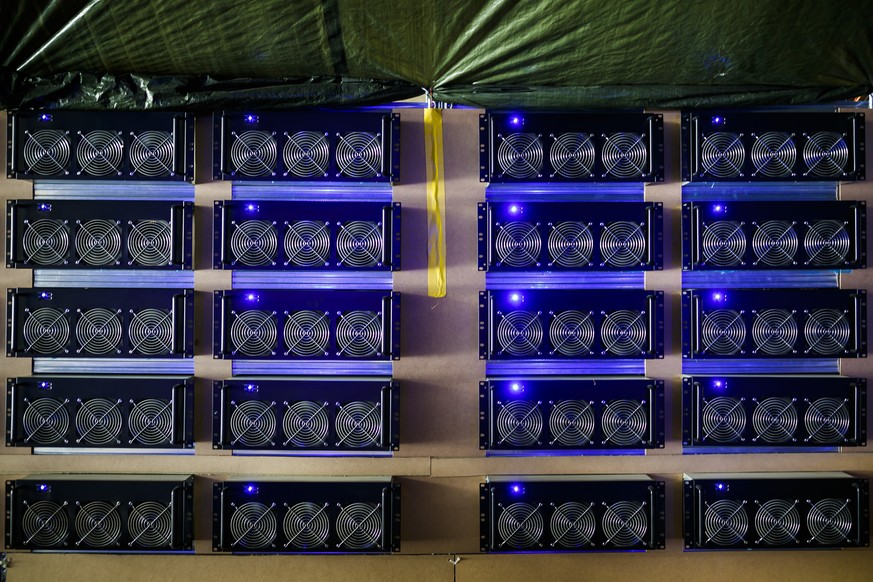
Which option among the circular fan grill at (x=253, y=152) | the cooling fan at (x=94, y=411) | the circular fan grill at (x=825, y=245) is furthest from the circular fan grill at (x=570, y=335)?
the cooling fan at (x=94, y=411)

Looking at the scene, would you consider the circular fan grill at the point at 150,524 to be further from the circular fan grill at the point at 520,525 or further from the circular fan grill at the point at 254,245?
the circular fan grill at the point at 520,525

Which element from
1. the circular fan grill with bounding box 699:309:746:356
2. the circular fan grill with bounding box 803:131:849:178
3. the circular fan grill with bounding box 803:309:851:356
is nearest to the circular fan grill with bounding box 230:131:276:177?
the circular fan grill with bounding box 699:309:746:356

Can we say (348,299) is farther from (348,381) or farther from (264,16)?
(264,16)

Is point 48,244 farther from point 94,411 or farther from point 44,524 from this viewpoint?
point 44,524

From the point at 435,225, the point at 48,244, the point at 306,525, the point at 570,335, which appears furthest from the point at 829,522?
the point at 48,244

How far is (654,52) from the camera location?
2.55 m

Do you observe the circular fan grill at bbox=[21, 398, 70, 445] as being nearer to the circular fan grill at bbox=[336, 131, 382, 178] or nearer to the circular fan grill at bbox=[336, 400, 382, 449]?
the circular fan grill at bbox=[336, 400, 382, 449]

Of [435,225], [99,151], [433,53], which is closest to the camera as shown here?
[433,53]

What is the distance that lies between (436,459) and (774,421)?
6.38 feet

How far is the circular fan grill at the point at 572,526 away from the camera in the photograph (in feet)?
9.16

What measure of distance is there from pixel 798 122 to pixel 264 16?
2.94m

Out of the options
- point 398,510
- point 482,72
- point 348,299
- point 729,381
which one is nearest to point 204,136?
point 348,299

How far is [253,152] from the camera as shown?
9.02ft

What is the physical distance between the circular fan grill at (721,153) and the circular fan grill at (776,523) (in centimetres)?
190
